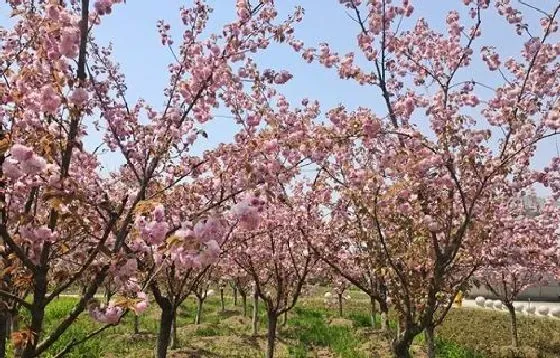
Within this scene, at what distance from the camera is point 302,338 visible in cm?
1703

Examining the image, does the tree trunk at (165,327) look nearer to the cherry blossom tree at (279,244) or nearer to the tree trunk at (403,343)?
the cherry blossom tree at (279,244)

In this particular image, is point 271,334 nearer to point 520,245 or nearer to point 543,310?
point 520,245

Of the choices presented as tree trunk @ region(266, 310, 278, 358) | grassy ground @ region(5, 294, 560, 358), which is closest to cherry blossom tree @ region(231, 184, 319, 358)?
tree trunk @ region(266, 310, 278, 358)

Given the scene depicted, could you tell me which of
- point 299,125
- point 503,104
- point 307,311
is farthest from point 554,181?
point 307,311

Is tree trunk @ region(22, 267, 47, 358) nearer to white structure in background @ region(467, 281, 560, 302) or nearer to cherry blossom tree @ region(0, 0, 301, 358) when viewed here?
cherry blossom tree @ region(0, 0, 301, 358)

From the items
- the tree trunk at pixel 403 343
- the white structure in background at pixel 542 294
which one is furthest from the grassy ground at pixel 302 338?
the white structure in background at pixel 542 294

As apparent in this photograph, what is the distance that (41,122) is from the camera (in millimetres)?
4820

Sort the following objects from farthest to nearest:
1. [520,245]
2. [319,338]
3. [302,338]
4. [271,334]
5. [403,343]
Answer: [302,338] → [319,338] → [271,334] → [520,245] → [403,343]

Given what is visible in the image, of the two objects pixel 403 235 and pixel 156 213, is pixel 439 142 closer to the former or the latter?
pixel 403 235

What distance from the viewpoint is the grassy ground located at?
14.4 metres

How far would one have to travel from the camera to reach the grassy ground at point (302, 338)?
1439 centimetres

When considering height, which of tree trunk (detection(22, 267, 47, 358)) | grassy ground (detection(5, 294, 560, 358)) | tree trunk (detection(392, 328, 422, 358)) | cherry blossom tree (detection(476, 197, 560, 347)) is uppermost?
cherry blossom tree (detection(476, 197, 560, 347))

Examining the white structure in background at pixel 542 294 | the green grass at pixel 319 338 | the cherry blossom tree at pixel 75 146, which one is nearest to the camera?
the cherry blossom tree at pixel 75 146

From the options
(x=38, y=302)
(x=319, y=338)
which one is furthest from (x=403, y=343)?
(x=319, y=338)
